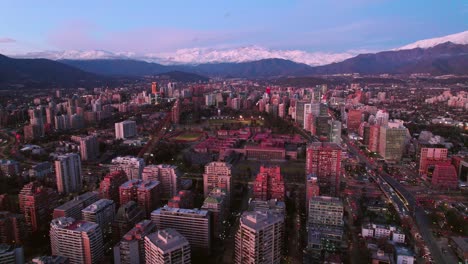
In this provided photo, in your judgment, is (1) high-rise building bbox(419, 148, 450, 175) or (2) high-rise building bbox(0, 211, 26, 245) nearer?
(2) high-rise building bbox(0, 211, 26, 245)

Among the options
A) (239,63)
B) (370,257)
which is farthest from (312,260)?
(239,63)

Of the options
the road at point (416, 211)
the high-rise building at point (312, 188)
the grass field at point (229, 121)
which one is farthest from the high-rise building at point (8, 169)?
the grass field at point (229, 121)

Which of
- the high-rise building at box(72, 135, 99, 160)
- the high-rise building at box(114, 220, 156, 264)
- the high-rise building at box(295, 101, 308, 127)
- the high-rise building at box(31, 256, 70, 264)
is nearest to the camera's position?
the high-rise building at box(31, 256, 70, 264)

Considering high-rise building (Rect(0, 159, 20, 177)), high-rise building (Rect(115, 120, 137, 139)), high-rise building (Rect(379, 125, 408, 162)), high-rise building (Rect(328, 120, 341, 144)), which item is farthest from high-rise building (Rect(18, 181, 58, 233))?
high-rise building (Rect(379, 125, 408, 162))

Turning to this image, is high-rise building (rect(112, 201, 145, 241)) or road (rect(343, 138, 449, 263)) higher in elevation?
high-rise building (rect(112, 201, 145, 241))

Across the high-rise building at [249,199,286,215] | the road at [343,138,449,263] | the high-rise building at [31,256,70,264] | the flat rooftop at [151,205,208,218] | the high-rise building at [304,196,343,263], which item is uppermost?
the flat rooftop at [151,205,208,218]

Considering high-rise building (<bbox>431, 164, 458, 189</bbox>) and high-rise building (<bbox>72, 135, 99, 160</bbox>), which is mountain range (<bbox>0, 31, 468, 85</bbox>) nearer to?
high-rise building (<bbox>72, 135, 99, 160</bbox>)

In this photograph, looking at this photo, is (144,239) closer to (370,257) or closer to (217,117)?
(370,257)
